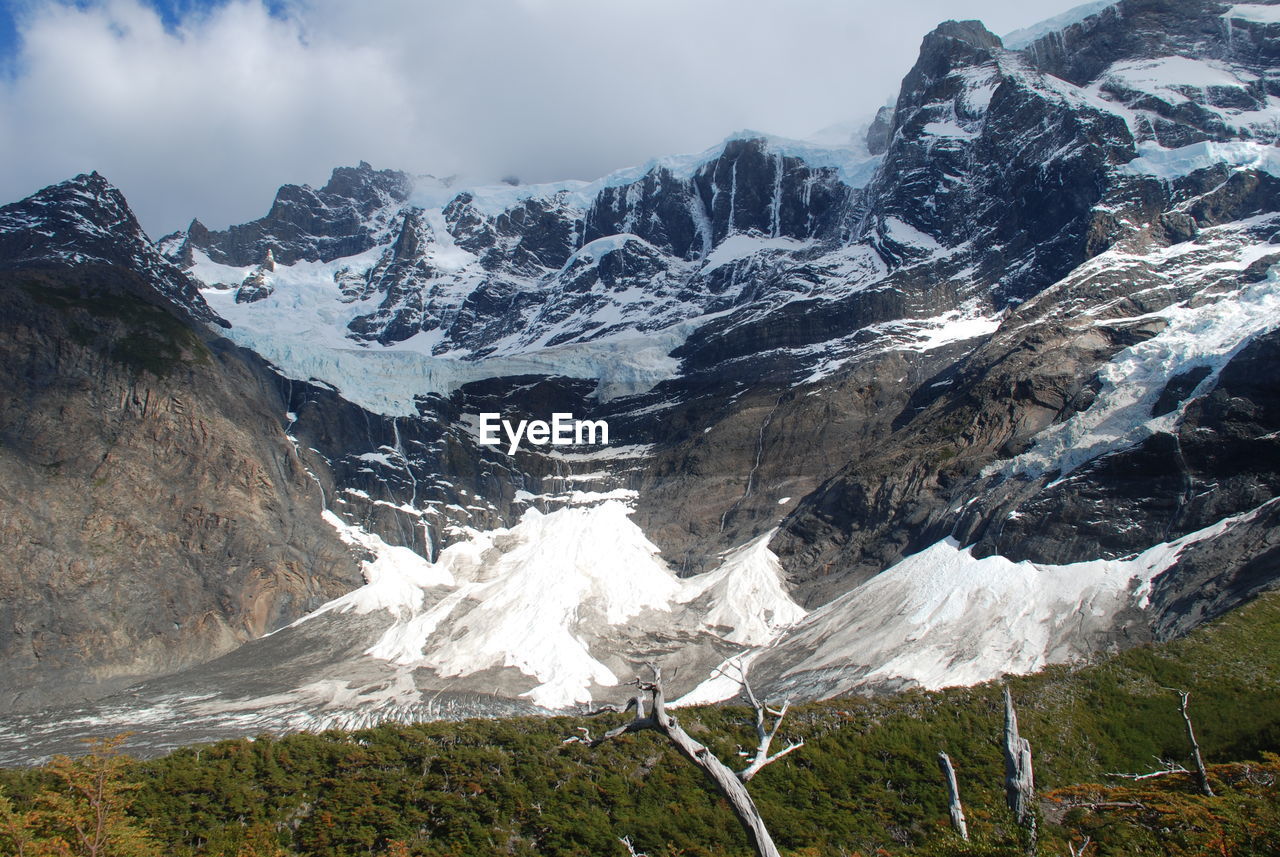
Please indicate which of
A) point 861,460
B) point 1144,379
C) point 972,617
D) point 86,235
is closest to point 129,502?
point 86,235

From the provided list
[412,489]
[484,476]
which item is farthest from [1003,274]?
[412,489]

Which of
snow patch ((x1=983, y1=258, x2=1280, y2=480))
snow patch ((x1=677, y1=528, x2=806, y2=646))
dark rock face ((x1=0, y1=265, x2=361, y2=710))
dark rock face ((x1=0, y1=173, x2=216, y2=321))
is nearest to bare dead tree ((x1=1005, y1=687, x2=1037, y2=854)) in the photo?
snow patch ((x1=677, y1=528, x2=806, y2=646))

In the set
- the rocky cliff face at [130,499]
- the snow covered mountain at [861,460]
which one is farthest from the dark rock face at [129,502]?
the snow covered mountain at [861,460]

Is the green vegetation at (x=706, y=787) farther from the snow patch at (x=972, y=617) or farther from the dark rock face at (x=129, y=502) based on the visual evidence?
the dark rock face at (x=129, y=502)

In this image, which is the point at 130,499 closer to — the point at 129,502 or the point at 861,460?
the point at 129,502

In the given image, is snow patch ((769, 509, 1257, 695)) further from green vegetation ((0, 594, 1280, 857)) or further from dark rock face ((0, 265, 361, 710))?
dark rock face ((0, 265, 361, 710))

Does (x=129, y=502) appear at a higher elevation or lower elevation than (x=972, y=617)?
higher
